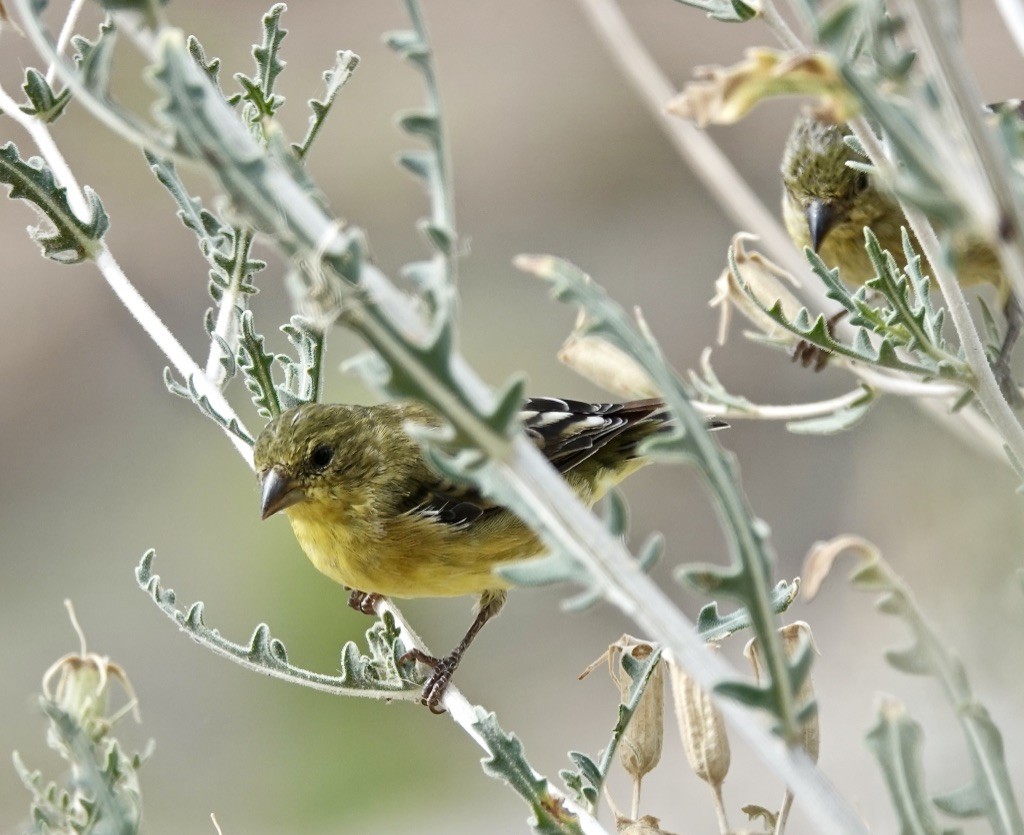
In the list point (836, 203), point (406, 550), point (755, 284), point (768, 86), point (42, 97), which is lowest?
Answer: point (836, 203)

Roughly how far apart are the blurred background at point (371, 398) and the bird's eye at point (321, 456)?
1.38m

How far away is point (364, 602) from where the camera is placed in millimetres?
3332

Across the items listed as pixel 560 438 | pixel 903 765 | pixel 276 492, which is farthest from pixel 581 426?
pixel 903 765

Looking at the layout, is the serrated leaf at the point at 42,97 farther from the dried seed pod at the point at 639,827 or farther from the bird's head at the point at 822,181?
the bird's head at the point at 822,181

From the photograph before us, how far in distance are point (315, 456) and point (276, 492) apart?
0.58 feet

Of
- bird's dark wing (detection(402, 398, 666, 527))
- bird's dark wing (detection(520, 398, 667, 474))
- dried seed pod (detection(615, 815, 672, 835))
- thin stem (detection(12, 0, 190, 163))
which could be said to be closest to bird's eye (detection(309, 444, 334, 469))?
bird's dark wing (detection(402, 398, 666, 527))

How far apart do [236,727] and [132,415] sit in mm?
2606

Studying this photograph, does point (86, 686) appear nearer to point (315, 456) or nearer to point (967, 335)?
point (967, 335)

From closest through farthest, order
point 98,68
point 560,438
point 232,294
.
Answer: point 98,68 < point 232,294 < point 560,438

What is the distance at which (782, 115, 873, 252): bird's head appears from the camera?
3895 millimetres

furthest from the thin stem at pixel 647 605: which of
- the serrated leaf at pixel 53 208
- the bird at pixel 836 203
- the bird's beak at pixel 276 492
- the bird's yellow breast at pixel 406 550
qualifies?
the bird at pixel 836 203

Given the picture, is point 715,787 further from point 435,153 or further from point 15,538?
point 15,538

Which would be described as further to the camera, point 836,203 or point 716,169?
point 836,203

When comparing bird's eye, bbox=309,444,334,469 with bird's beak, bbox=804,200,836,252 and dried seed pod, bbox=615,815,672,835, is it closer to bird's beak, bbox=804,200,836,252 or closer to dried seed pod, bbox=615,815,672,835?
bird's beak, bbox=804,200,836,252
